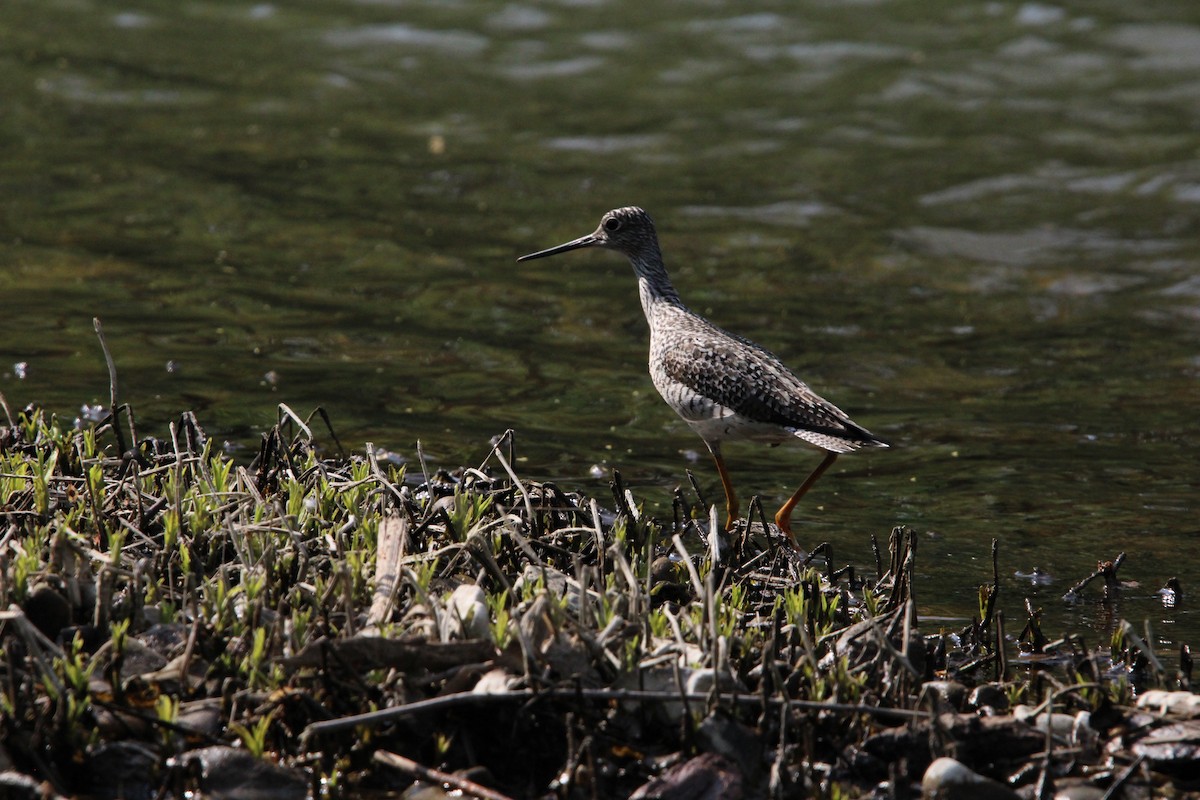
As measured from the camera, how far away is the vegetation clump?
4875mm

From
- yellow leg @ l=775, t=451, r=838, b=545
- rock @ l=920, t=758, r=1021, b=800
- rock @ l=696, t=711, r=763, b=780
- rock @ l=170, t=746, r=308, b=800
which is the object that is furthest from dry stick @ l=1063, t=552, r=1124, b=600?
rock @ l=170, t=746, r=308, b=800

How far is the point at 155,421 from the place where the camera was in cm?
990

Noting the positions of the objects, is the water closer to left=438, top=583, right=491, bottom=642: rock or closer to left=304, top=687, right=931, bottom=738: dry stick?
left=304, top=687, right=931, bottom=738: dry stick

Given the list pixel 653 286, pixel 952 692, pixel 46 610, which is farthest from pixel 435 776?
pixel 653 286

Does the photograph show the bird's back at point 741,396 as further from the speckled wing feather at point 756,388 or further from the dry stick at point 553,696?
the dry stick at point 553,696

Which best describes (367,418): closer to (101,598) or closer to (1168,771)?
(101,598)

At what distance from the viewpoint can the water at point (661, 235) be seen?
398 inches

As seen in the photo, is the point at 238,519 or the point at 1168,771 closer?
the point at 1168,771

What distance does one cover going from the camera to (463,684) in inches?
203

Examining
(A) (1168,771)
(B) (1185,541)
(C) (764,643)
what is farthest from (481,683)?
(B) (1185,541)

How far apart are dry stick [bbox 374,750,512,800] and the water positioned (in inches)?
120

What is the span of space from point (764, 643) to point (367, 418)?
527 centimetres

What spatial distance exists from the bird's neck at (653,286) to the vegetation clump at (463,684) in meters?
3.83

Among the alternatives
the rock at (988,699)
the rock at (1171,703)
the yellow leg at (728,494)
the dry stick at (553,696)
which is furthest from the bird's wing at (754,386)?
the dry stick at (553,696)
